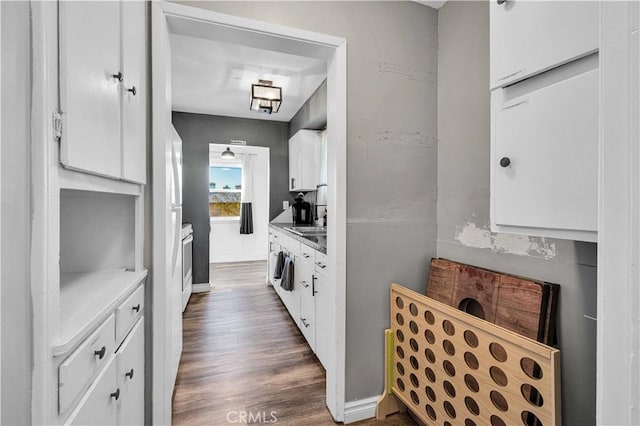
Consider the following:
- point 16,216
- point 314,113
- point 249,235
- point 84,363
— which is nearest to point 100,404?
point 84,363

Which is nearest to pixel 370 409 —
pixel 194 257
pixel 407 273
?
pixel 407 273

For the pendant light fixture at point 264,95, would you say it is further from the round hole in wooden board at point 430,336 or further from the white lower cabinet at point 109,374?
the round hole in wooden board at point 430,336

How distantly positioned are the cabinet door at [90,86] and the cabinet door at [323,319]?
1.30 meters

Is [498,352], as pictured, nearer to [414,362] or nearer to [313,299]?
[414,362]

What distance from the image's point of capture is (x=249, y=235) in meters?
6.22

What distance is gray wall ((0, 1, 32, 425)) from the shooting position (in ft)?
1.82

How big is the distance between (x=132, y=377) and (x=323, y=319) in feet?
3.67

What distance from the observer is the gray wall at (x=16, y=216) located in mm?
553

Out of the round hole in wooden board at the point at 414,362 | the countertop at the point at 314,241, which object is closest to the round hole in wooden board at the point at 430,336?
the round hole in wooden board at the point at 414,362

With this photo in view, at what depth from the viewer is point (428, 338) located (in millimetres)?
1392

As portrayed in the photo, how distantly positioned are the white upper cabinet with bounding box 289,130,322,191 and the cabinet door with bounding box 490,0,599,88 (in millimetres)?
2869

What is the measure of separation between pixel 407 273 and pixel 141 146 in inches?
61.4

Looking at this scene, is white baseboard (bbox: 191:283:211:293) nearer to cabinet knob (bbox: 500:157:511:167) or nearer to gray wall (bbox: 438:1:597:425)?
gray wall (bbox: 438:1:597:425)

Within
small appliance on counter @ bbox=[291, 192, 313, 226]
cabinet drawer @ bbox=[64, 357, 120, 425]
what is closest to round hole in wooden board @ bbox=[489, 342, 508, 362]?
cabinet drawer @ bbox=[64, 357, 120, 425]
